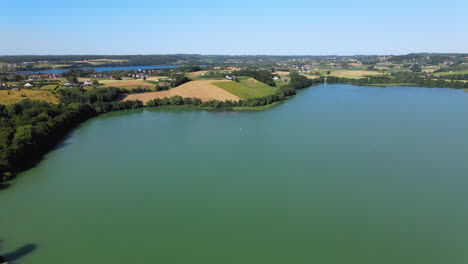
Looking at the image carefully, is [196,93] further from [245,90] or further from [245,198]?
[245,198]

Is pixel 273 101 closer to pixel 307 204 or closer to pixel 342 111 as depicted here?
pixel 342 111

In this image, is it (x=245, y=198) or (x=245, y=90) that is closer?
(x=245, y=198)

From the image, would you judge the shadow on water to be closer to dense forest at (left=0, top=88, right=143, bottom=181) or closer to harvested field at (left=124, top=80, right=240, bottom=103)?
dense forest at (left=0, top=88, right=143, bottom=181)

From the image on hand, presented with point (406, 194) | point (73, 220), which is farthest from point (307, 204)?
point (73, 220)

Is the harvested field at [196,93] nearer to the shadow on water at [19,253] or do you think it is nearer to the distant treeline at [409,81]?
the shadow on water at [19,253]

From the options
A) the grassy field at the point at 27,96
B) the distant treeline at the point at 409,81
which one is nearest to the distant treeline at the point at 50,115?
the grassy field at the point at 27,96

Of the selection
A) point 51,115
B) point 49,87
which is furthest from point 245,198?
point 49,87

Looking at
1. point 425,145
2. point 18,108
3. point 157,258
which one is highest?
point 18,108
